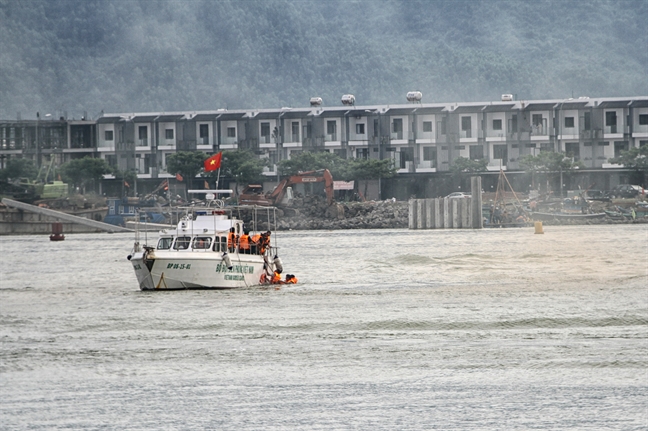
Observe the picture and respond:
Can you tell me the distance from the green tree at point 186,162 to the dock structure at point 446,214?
27874mm

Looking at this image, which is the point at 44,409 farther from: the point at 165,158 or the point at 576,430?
the point at 165,158

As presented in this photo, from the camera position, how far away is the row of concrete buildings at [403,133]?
107688 millimetres

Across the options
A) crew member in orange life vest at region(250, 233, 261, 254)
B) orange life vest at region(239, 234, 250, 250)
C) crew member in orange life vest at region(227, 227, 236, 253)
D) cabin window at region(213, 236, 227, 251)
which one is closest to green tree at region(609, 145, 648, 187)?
crew member in orange life vest at region(250, 233, 261, 254)

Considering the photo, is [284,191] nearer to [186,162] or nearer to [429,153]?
[186,162]

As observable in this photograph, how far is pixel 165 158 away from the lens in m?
115

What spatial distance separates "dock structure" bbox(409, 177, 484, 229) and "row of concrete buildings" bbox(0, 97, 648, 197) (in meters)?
22.1

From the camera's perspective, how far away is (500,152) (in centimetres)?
10931

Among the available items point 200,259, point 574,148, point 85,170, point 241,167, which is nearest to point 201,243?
point 200,259

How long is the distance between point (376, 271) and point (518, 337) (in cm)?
2019

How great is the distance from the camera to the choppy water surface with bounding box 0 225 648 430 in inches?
639

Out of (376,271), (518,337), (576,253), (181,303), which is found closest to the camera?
(518,337)

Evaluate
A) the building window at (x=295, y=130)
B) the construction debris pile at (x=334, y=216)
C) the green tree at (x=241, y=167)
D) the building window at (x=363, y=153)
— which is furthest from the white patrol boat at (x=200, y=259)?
the building window at (x=295, y=130)

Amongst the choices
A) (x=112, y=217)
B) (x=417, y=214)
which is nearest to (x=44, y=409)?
(x=417, y=214)

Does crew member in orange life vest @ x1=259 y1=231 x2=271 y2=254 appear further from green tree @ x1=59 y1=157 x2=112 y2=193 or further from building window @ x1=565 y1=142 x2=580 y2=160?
building window @ x1=565 y1=142 x2=580 y2=160
